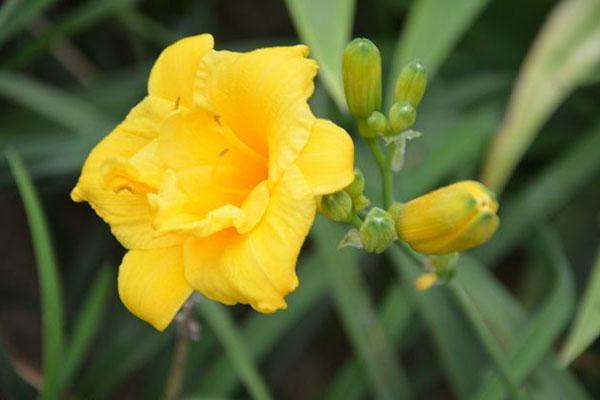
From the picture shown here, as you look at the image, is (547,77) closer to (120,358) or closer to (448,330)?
(448,330)

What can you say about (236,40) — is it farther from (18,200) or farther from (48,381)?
(48,381)

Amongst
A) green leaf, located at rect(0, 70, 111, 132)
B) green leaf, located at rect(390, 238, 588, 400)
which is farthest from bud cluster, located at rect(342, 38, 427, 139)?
green leaf, located at rect(0, 70, 111, 132)

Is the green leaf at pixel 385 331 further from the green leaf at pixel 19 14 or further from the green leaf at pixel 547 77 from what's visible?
the green leaf at pixel 19 14

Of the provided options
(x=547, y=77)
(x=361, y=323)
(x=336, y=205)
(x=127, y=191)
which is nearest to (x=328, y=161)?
(x=336, y=205)

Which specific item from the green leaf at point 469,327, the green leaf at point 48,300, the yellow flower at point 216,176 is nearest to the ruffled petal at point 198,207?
the yellow flower at point 216,176

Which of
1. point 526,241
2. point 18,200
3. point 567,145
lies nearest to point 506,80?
point 567,145

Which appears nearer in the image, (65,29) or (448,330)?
(448,330)
